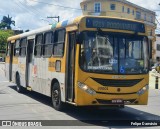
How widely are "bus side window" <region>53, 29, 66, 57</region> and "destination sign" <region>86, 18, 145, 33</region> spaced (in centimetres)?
150

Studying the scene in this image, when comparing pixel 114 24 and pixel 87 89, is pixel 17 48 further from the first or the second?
pixel 87 89

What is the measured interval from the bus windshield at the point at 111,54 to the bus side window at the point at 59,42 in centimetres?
155

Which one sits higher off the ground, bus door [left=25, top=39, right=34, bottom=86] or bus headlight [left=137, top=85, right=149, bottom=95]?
bus door [left=25, top=39, right=34, bottom=86]

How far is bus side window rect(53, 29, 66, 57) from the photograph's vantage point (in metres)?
12.4

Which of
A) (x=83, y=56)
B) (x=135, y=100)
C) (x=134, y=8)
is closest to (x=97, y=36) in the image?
(x=83, y=56)

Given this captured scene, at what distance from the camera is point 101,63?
10.9m

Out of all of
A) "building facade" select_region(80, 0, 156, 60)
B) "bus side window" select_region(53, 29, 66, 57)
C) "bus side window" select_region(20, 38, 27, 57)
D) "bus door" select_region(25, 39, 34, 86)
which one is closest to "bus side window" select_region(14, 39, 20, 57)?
"bus side window" select_region(20, 38, 27, 57)

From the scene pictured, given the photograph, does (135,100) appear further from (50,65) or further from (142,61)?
(50,65)

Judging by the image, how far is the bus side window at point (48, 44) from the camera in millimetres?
13680

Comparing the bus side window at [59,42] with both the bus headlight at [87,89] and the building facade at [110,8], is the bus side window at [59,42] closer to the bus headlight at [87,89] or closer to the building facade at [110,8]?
the bus headlight at [87,89]

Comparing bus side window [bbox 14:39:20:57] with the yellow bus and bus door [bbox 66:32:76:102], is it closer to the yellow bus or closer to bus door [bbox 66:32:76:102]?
the yellow bus

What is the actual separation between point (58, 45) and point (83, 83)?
2.43 meters

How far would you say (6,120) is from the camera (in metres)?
10.5

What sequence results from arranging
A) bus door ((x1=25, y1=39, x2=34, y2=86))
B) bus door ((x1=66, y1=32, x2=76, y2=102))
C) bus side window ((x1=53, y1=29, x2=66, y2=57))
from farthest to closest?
bus door ((x1=25, y1=39, x2=34, y2=86)) → bus side window ((x1=53, y1=29, x2=66, y2=57)) → bus door ((x1=66, y1=32, x2=76, y2=102))
